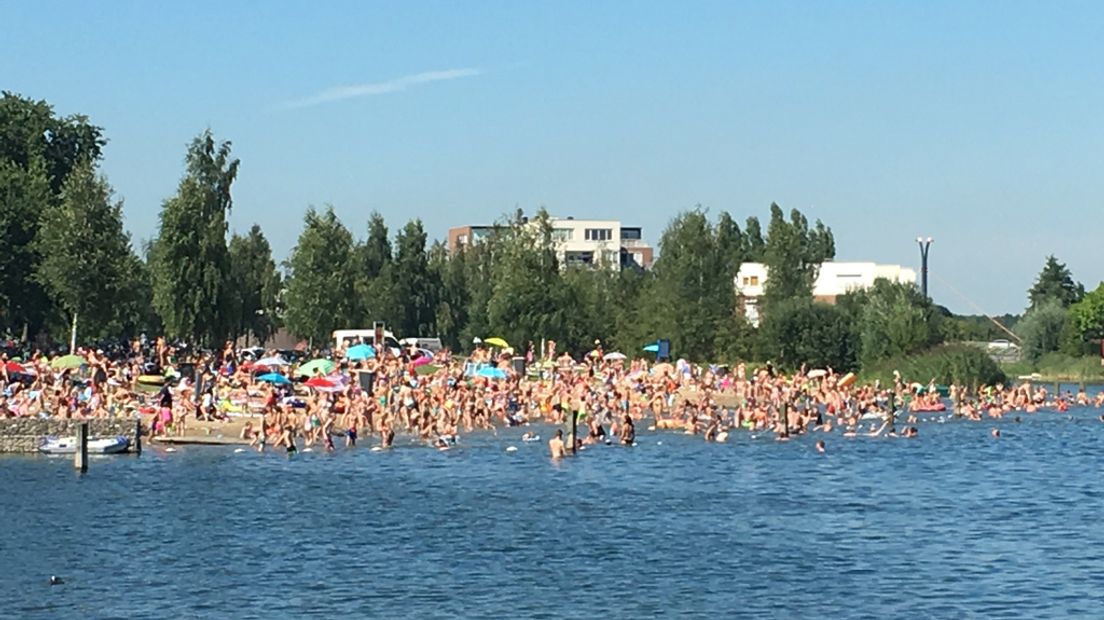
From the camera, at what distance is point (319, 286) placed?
96.4m

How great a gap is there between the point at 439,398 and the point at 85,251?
19313 millimetres

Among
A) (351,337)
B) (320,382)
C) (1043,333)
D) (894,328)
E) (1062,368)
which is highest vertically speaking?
(1043,333)

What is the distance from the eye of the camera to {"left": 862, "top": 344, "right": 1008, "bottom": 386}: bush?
86.2m

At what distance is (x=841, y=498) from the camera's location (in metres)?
43.4

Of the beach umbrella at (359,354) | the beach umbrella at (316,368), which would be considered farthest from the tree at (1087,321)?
the beach umbrella at (316,368)

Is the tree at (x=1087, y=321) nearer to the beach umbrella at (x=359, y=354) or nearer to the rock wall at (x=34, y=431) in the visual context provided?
the beach umbrella at (x=359, y=354)

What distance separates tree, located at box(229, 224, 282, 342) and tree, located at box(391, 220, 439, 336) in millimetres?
8555

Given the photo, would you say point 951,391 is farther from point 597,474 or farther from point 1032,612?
point 1032,612

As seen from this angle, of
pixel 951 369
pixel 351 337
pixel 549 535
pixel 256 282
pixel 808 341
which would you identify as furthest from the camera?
pixel 256 282

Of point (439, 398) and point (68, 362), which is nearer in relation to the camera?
point (68, 362)

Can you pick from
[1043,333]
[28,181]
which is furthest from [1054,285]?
[28,181]

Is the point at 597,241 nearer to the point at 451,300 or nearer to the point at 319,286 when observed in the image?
the point at 451,300

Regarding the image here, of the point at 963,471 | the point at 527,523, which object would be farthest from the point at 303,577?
the point at 963,471

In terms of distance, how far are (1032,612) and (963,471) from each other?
25054mm
